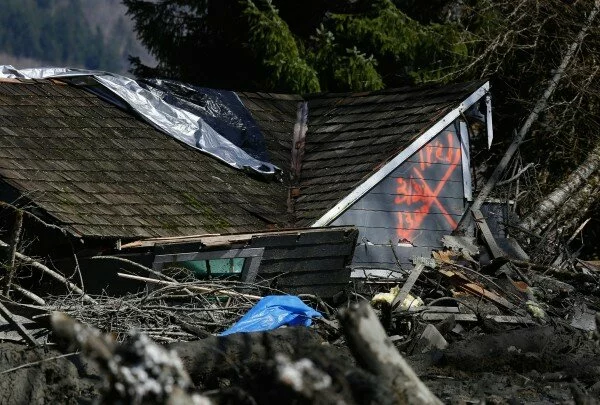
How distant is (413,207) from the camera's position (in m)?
14.5

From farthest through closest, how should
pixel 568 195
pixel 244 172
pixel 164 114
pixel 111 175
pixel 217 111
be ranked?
1. pixel 568 195
2. pixel 217 111
3. pixel 164 114
4. pixel 244 172
5. pixel 111 175

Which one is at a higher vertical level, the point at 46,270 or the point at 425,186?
the point at 425,186

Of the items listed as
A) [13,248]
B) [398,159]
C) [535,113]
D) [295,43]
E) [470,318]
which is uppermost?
[295,43]

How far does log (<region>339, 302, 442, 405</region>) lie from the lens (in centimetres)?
566

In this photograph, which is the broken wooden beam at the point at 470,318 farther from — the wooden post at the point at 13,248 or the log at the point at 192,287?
the wooden post at the point at 13,248

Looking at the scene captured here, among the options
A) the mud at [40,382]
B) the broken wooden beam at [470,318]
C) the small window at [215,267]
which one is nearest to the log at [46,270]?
the small window at [215,267]

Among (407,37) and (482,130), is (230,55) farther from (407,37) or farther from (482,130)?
(482,130)

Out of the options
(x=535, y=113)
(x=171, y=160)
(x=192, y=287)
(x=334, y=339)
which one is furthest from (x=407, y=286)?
(x=535, y=113)

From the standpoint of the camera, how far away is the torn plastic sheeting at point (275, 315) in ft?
35.6

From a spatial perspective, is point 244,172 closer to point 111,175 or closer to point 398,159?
point 398,159

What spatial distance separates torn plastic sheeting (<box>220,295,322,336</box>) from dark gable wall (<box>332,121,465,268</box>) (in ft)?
8.60

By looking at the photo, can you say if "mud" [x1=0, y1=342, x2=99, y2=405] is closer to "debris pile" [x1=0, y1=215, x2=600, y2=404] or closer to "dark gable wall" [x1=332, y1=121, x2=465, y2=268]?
"debris pile" [x1=0, y1=215, x2=600, y2=404]

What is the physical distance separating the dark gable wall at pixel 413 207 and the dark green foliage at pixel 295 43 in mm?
Answer: 4885

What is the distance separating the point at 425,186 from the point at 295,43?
5987 millimetres
